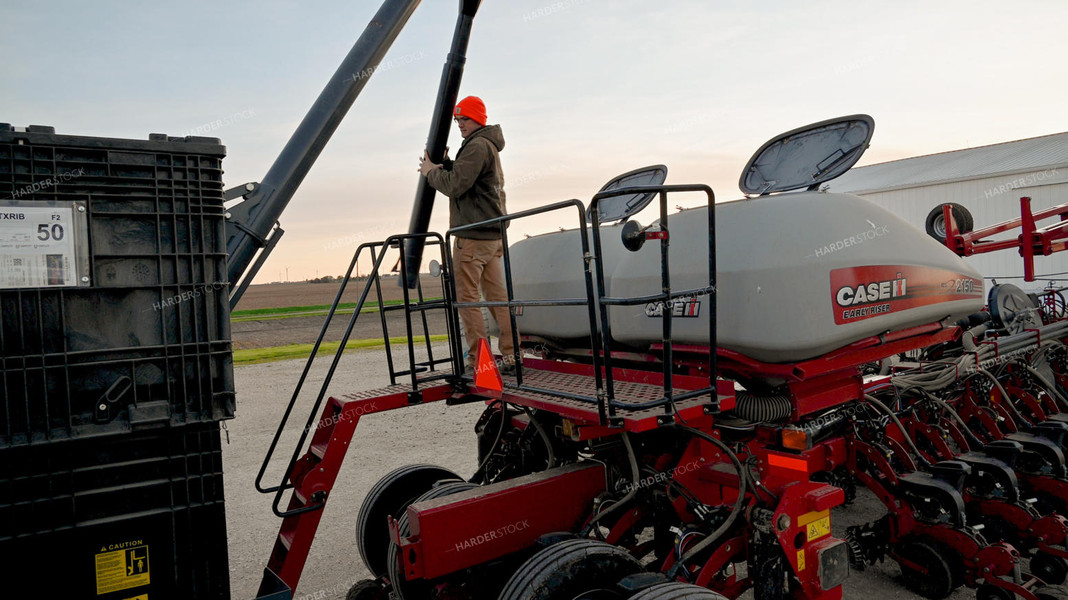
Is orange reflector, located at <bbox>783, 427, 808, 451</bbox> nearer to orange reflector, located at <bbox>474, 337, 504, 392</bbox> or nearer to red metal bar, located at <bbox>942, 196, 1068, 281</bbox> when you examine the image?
orange reflector, located at <bbox>474, 337, 504, 392</bbox>

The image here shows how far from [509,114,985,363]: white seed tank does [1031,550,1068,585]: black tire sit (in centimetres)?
165

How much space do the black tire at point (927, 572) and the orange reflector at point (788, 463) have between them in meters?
1.41

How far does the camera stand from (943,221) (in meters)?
6.95

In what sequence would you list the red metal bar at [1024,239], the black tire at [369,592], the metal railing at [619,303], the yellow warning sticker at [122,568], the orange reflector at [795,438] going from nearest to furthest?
the yellow warning sticker at [122,568] < the metal railing at [619,303] < the orange reflector at [795,438] < the black tire at [369,592] < the red metal bar at [1024,239]

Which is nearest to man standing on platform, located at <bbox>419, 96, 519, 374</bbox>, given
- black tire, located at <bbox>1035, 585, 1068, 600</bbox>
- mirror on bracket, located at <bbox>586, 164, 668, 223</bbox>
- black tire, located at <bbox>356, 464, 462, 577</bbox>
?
black tire, located at <bbox>356, 464, 462, 577</bbox>

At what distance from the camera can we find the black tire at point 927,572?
4.24m

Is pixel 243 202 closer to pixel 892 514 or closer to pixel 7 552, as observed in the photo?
pixel 7 552

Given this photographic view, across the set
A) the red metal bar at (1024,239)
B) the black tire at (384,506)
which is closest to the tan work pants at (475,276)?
the black tire at (384,506)

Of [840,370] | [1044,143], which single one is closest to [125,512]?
[840,370]

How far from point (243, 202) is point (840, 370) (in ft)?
12.1

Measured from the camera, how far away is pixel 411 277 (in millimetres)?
5723

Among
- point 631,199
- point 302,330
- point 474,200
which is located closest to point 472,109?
point 474,200

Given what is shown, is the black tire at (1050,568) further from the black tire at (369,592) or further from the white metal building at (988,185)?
the white metal building at (988,185)

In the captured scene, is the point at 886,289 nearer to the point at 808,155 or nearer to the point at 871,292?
the point at 871,292
